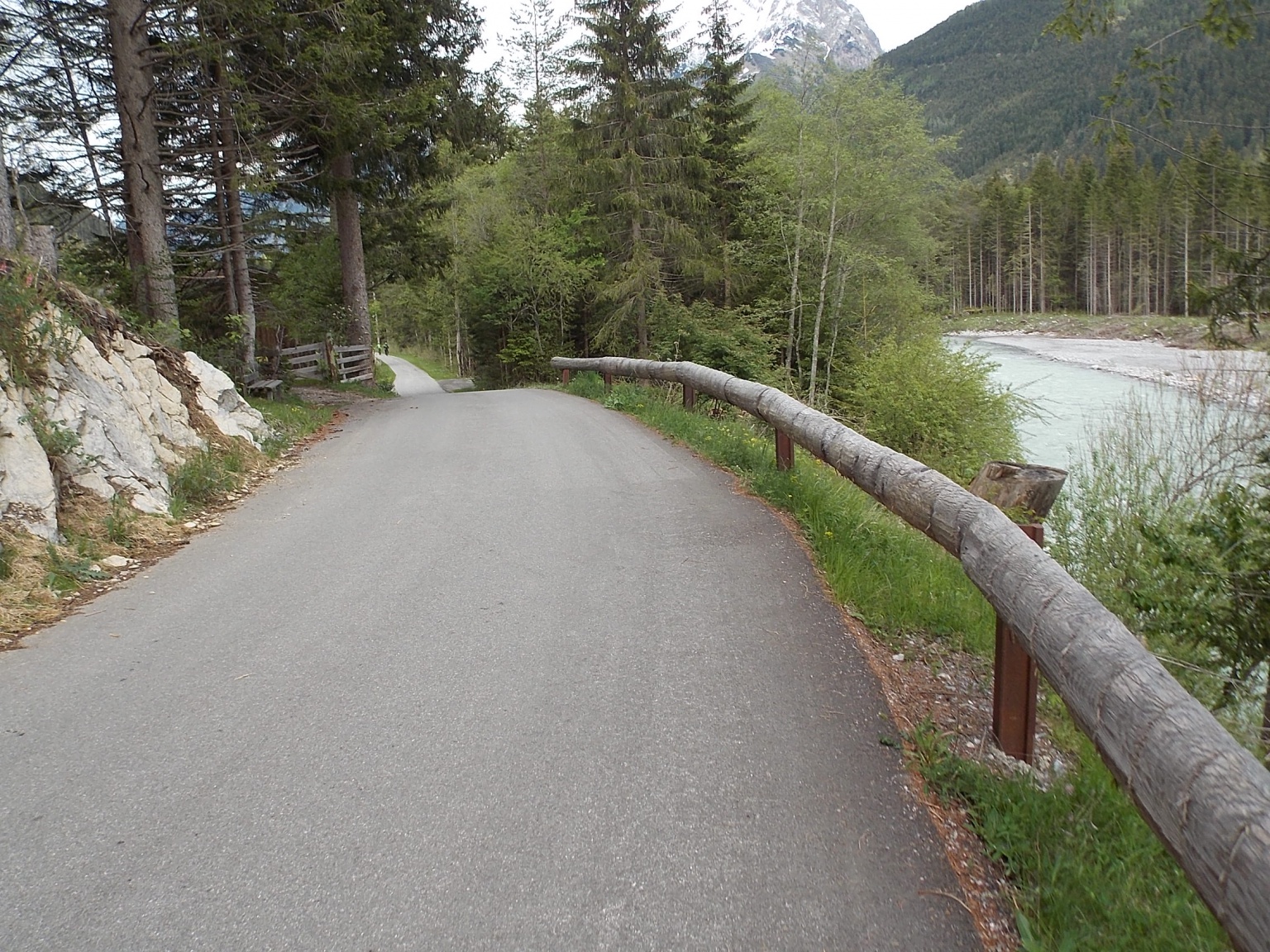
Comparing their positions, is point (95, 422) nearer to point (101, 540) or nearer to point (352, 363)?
point (101, 540)

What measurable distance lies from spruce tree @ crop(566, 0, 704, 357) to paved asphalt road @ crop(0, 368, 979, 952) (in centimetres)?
1823

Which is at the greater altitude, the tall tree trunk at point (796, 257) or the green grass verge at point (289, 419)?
the tall tree trunk at point (796, 257)

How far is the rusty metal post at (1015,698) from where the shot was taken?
3.30m

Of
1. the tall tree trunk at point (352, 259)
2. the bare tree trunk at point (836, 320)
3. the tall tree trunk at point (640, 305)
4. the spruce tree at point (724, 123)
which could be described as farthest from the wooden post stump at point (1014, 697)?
the spruce tree at point (724, 123)

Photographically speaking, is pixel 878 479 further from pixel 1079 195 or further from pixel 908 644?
pixel 1079 195

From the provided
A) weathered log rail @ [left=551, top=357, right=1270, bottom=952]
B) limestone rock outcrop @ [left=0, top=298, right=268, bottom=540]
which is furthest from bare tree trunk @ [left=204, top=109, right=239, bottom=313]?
weathered log rail @ [left=551, top=357, right=1270, bottom=952]

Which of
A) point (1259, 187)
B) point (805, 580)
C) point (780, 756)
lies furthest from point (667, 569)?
point (1259, 187)

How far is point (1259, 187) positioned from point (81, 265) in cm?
1415

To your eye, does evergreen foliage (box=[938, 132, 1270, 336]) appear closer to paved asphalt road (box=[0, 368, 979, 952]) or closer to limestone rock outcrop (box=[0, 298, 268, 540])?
limestone rock outcrop (box=[0, 298, 268, 540])

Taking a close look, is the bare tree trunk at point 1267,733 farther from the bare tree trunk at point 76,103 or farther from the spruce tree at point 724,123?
the spruce tree at point 724,123

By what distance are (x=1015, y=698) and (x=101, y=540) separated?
592 cm

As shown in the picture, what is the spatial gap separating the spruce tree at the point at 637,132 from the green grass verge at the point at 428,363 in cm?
2470

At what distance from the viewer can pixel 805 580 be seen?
530cm

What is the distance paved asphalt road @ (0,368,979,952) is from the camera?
2.47m
